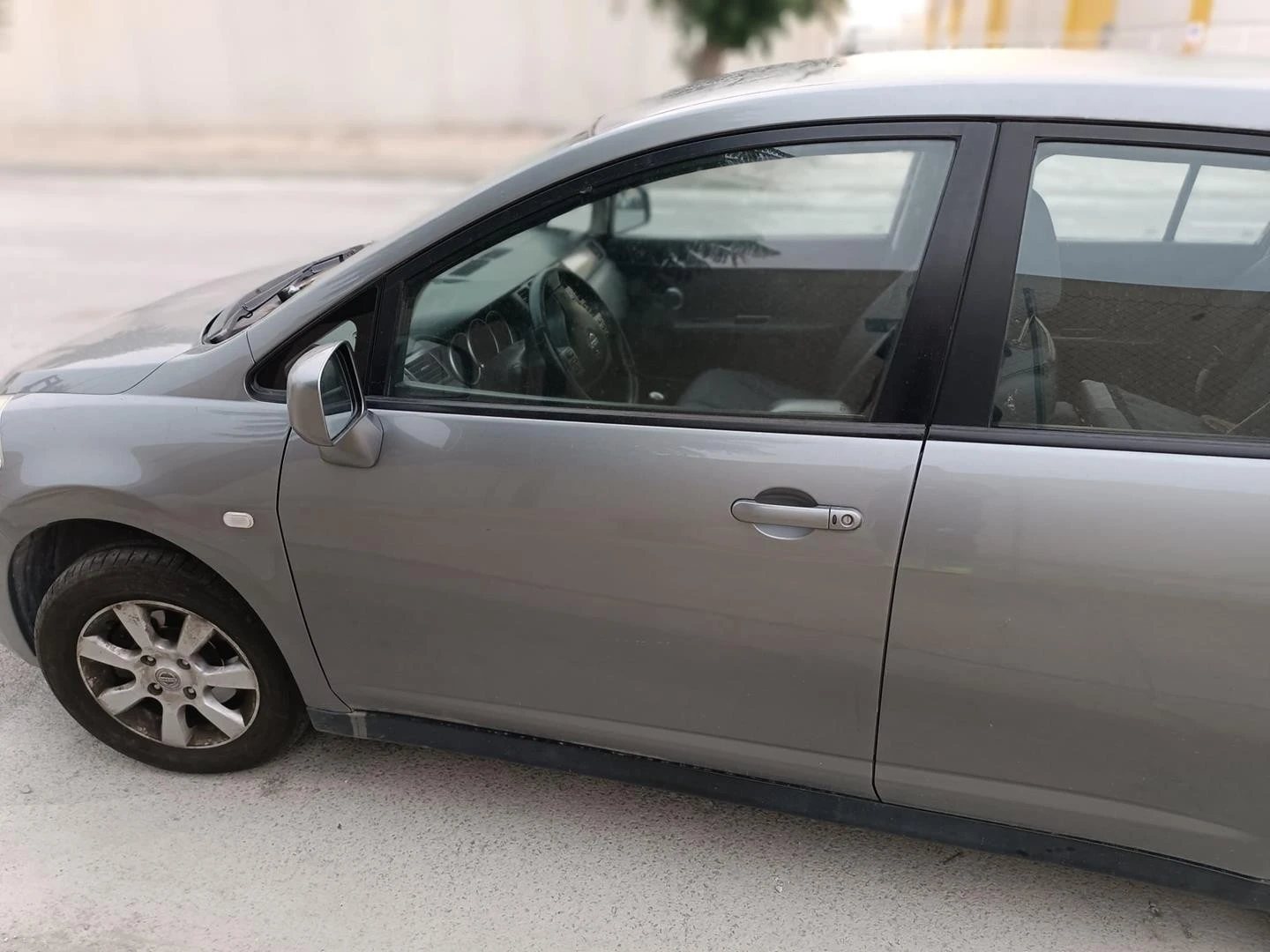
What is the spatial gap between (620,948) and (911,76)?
1903mm

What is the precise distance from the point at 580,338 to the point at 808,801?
1364mm

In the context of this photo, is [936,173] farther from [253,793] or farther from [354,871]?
[253,793]

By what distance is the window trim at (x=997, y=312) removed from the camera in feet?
5.77

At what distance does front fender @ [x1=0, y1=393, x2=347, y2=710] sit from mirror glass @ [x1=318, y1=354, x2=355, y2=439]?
0.19 metres

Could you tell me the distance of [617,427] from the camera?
1.95 meters

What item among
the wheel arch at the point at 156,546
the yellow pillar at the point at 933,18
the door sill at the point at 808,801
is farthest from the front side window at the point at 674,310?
the yellow pillar at the point at 933,18

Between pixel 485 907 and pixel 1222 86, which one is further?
pixel 485 907

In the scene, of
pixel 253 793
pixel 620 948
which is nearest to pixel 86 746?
pixel 253 793

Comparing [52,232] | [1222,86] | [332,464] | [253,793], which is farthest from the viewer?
[52,232]

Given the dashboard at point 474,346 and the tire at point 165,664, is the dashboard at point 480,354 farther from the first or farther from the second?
the tire at point 165,664

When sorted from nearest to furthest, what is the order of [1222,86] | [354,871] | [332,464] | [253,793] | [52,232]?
[1222,86] < [332,464] < [354,871] < [253,793] < [52,232]

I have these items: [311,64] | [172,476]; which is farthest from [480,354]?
[311,64]

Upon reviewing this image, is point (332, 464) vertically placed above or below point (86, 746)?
above

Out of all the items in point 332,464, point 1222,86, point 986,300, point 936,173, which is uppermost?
point 1222,86
